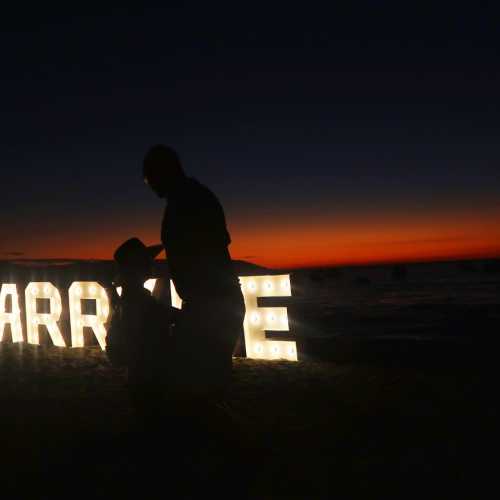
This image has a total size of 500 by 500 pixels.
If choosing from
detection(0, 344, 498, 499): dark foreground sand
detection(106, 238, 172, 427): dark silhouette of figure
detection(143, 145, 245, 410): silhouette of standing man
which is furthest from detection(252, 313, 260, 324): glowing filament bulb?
detection(143, 145, 245, 410): silhouette of standing man

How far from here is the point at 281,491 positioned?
10.3 ft

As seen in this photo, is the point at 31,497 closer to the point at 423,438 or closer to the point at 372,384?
the point at 423,438

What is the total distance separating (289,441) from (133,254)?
214 cm

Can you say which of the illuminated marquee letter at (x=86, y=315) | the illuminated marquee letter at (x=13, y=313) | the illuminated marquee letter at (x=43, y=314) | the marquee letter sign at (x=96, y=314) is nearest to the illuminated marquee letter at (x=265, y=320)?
the marquee letter sign at (x=96, y=314)

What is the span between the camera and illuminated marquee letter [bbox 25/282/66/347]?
10.5m

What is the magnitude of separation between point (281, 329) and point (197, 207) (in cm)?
546

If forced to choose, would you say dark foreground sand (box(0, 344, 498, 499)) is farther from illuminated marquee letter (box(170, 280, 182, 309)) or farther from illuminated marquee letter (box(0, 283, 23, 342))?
illuminated marquee letter (box(0, 283, 23, 342))

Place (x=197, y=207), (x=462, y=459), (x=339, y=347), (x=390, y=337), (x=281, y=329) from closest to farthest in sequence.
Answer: (x=197, y=207) < (x=462, y=459) < (x=281, y=329) < (x=339, y=347) < (x=390, y=337)

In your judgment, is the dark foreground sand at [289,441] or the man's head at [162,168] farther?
the dark foreground sand at [289,441]

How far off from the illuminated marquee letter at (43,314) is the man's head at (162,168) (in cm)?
830

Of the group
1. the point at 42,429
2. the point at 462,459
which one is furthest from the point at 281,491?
the point at 42,429

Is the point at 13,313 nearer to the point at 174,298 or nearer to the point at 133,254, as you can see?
the point at 174,298

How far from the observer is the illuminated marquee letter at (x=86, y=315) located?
Answer: 32.5 feet

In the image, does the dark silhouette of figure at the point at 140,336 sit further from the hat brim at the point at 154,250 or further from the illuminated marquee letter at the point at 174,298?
the illuminated marquee letter at the point at 174,298
